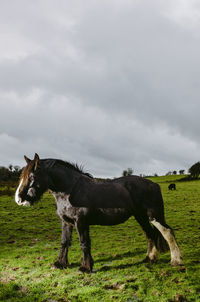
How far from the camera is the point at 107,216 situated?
6551 mm

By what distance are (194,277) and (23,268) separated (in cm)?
472

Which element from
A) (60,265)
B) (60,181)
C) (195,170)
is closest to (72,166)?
(60,181)

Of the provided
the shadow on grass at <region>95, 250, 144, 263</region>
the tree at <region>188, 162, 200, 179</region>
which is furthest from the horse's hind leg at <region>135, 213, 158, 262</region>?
the tree at <region>188, 162, 200, 179</region>

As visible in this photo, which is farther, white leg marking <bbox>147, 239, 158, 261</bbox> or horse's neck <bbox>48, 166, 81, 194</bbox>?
white leg marking <bbox>147, 239, 158, 261</bbox>

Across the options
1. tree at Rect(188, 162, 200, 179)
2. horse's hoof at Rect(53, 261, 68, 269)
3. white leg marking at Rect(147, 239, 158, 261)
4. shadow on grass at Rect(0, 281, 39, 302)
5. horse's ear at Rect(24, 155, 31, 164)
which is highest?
tree at Rect(188, 162, 200, 179)

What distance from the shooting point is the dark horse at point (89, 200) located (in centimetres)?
633

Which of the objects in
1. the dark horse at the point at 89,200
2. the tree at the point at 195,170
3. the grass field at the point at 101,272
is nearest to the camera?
the grass field at the point at 101,272

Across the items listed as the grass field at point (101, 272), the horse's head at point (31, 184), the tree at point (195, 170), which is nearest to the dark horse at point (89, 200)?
the horse's head at point (31, 184)

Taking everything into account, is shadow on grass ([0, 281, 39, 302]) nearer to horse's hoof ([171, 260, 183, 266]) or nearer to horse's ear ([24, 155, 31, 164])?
horse's ear ([24, 155, 31, 164])

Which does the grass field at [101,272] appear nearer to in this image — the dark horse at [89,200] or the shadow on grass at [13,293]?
the shadow on grass at [13,293]

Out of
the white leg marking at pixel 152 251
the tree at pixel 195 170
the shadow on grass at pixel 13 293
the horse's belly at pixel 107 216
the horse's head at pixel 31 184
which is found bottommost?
the shadow on grass at pixel 13 293

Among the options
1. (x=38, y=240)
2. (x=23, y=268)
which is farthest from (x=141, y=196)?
(x=38, y=240)

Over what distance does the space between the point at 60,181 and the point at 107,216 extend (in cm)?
154

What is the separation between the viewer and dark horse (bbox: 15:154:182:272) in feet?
20.8
